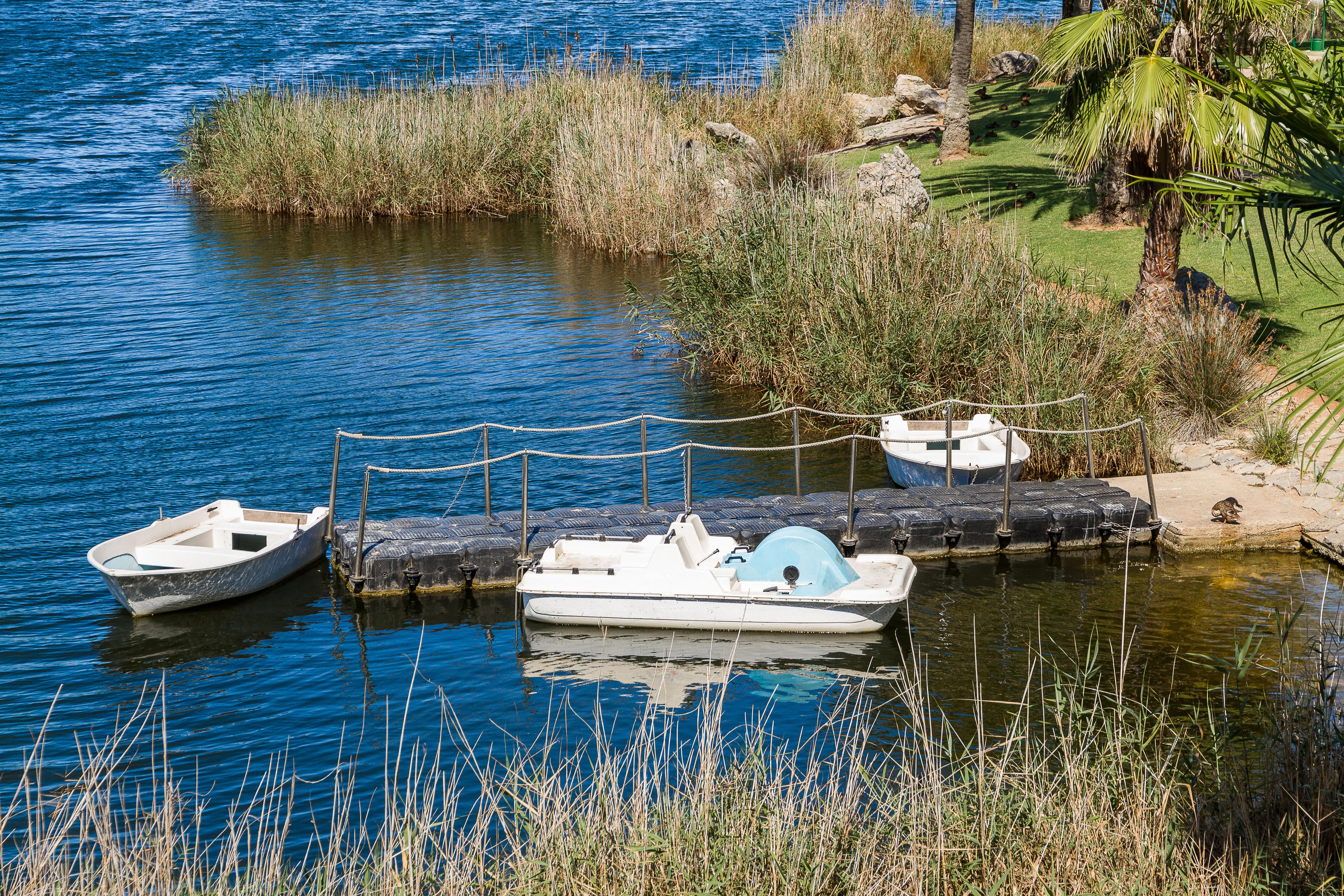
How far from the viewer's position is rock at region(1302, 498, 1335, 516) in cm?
1502

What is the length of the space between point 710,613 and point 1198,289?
1111 centimetres

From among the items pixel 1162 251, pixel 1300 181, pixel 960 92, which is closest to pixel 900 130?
pixel 960 92

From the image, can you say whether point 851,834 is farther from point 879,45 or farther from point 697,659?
point 879,45

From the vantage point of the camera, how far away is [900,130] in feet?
109

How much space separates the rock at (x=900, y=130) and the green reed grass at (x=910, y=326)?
41.5ft

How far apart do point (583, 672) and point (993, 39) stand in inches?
1364

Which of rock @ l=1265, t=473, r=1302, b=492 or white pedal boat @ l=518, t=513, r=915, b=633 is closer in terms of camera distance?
white pedal boat @ l=518, t=513, r=915, b=633

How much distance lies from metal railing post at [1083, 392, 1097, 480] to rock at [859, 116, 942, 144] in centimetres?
1799

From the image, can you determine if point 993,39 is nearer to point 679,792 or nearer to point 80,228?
point 80,228

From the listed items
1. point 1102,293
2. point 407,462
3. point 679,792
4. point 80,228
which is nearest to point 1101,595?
point 1102,293

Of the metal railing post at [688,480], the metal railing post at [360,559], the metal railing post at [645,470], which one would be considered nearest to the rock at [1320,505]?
the metal railing post at [688,480]

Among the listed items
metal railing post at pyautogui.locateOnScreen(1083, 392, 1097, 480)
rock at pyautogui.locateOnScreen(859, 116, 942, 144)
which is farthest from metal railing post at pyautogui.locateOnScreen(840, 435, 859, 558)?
rock at pyautogui.locateOnScreen(859, 116, 942, 144)

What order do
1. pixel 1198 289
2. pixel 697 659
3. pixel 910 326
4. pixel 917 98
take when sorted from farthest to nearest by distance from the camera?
1. pixel 917 98
2. pixel 1198 289
3. pixel 910 326
4. pixel 697 659

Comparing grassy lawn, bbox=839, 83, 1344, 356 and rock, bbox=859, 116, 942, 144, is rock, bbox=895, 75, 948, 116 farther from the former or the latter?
grassy lawn, bbox=839, 83, 1344, 356
